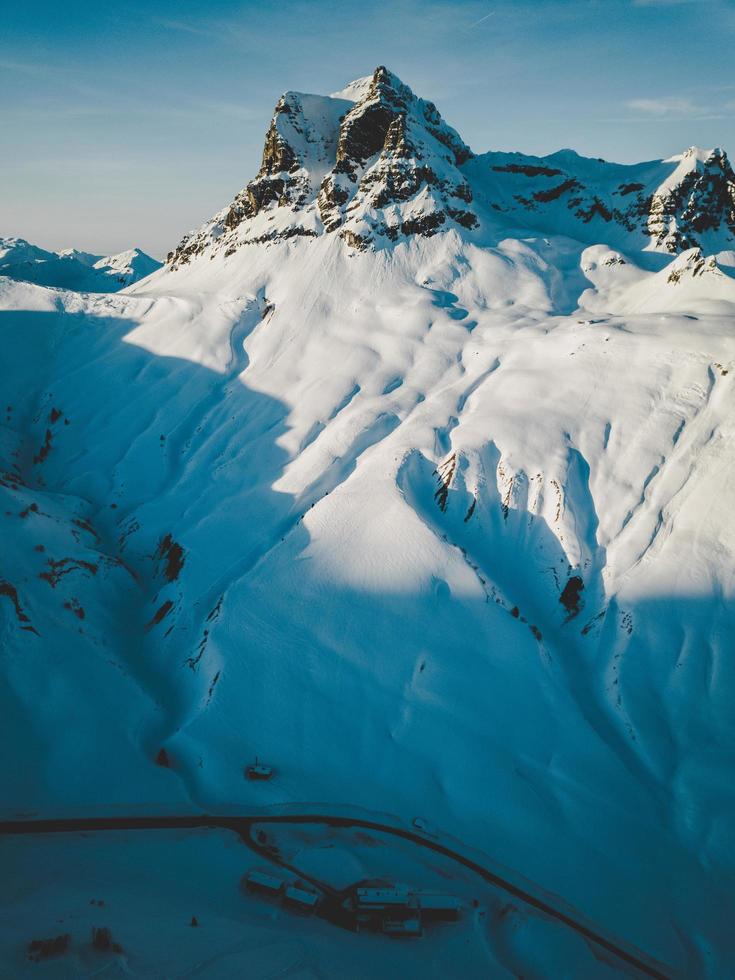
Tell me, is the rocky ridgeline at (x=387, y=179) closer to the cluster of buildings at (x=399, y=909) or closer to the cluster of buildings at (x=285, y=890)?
the cluster of buildings at (x=285, y=890)

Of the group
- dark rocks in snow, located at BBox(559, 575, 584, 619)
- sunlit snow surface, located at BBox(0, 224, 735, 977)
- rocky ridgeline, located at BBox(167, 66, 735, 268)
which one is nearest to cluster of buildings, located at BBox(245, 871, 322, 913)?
sunlit snow surface, located at BBox(0, 224, 735, 977)

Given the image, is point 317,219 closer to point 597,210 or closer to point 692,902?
point 597,210

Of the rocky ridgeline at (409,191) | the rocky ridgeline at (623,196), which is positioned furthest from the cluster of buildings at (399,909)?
the rocky ridgeline at (623,196)

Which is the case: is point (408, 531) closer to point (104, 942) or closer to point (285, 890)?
point (285, 890)

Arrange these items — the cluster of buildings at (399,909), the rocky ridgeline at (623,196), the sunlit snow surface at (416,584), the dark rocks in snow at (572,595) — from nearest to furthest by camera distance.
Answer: the cluster of buildings at (399,909) → the sunlit snow surface at (416,584) → the dark rocks in snow at (572,595) → the rocky ridgeline at (623,196)

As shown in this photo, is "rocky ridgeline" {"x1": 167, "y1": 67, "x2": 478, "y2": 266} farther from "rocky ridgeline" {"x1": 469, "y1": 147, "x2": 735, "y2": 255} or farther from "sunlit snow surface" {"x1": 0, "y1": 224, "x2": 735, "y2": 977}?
"sunlit snow surface" {"x1": 0, "y1": 224, "x2": 735, "y2": 977}

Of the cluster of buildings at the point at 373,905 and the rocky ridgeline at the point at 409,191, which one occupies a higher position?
the rocky ridgeline at the point at 409,191

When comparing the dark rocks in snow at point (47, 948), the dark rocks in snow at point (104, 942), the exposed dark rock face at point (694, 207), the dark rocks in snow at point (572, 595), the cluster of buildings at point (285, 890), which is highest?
the exposed dark rock face at point (694, 207)

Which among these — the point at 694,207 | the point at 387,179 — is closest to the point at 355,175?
the point at 387,179
